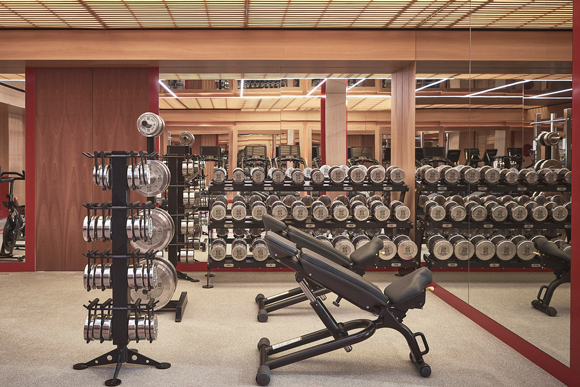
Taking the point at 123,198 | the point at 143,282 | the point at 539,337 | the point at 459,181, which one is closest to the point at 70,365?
the point at 143,282

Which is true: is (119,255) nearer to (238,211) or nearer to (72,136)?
(238,211)

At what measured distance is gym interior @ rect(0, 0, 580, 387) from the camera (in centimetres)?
356

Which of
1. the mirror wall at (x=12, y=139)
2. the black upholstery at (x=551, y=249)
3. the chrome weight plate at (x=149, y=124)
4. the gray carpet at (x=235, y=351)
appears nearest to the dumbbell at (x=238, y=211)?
the gray carpet at (x=235, y=351)

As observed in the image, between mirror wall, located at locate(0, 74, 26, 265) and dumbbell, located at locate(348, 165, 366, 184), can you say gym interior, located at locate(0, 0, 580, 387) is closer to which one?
dumbbell, located at locate(348, 165, 366, 184)

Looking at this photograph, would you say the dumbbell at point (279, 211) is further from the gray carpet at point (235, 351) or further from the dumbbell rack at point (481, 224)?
the dumbbell rack at point (481, 224)

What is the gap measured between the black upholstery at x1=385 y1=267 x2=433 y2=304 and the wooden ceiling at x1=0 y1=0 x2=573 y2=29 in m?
2.76

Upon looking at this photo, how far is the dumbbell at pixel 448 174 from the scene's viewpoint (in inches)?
240

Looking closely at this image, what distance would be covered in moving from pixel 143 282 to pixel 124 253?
26 cm

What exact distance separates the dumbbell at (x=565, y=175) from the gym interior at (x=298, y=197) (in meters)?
0.03

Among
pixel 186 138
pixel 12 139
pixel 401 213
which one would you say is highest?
pixel 12 139

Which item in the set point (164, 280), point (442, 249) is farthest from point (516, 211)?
point (164, 280)

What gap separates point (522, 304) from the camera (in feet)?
13.3

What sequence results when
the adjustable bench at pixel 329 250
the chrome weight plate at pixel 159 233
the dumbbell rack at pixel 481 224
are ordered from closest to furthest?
the dumbbell rack at pixel 481 224 → the chrome weight plate at pixel 159 233 → the adjustable bench at pixel 329 250

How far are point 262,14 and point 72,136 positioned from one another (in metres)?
3.31
